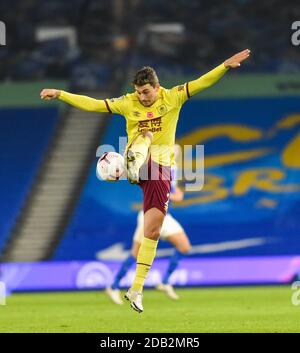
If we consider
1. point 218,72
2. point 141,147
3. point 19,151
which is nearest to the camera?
point 218,72

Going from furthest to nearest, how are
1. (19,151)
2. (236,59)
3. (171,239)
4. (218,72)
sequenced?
(19,151)
(171,239)
(218,72)
(236,59)

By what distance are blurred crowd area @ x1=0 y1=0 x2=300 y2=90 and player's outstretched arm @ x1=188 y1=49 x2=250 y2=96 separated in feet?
42.3

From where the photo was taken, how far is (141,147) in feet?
37.0

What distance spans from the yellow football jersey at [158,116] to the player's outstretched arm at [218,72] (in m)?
0.16

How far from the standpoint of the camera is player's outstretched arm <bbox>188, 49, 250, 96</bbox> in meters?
11.0

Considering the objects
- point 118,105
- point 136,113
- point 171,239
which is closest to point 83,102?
point 118,105

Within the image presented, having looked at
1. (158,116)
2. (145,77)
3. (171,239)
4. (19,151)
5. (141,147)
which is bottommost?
(141,147)

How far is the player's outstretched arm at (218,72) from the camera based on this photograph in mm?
11023

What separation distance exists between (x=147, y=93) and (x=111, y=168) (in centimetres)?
89

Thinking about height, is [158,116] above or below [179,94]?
below

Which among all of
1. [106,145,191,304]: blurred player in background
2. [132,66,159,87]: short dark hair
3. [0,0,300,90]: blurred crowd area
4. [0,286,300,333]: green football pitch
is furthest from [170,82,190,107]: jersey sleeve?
[0,0,300,90]: blurred crowd area

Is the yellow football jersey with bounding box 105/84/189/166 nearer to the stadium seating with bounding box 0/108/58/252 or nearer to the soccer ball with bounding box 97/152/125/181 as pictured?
the soccer ball with bounding box 97/152/125/181

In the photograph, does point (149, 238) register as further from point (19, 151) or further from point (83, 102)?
point (19, 151)

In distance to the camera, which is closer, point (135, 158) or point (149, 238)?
point (135, 158)
